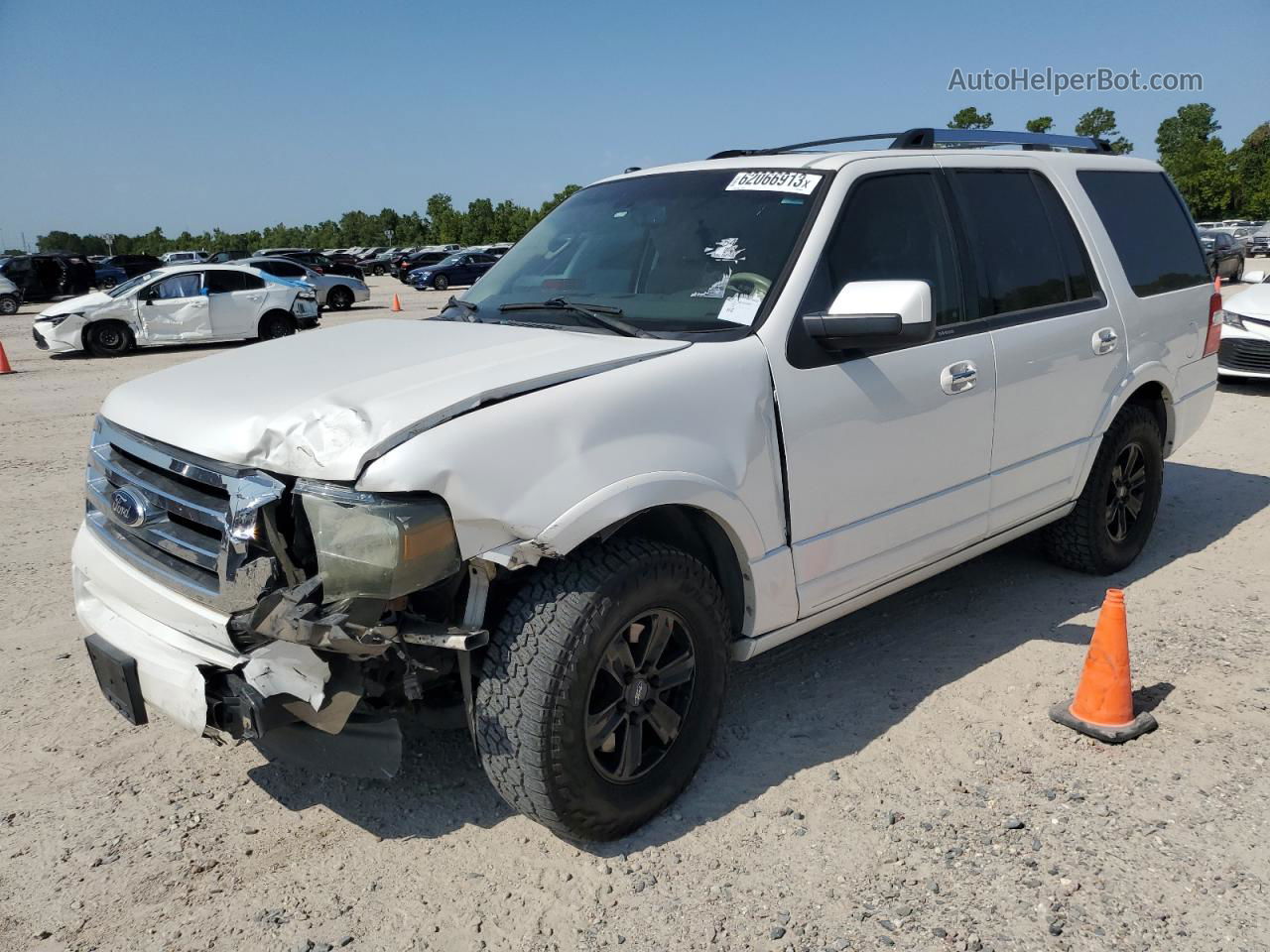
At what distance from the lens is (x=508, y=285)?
407 cm

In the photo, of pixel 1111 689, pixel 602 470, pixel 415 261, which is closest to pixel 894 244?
pixel 602 470

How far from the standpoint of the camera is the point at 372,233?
92.9 m

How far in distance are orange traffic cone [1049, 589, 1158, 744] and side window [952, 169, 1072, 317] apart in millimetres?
1274

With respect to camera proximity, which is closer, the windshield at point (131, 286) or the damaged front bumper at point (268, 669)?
the damaged front bumper at point (268, 669)

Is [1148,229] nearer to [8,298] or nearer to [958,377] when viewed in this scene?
[958,377]

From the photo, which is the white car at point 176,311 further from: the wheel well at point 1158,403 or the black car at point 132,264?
the black car at point 132,264

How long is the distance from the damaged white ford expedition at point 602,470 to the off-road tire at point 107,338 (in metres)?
15.0

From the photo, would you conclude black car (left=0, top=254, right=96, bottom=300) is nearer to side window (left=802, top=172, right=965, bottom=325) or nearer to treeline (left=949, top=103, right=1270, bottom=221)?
side window (left=802, top=172, right=965, bottom=325)

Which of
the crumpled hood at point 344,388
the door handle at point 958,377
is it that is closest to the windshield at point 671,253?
the crumpled hood at point 344,388

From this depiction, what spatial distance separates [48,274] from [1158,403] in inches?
1328

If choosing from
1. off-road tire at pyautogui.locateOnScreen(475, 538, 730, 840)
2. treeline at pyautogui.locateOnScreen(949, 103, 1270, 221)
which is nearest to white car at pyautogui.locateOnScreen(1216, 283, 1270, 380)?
off-road tire at pyautogui.locateOnScreen(475, 538, 730, 840)

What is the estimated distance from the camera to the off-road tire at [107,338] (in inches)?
656

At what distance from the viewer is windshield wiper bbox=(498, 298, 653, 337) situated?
3.30 meters

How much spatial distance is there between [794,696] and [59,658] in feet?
10.3
